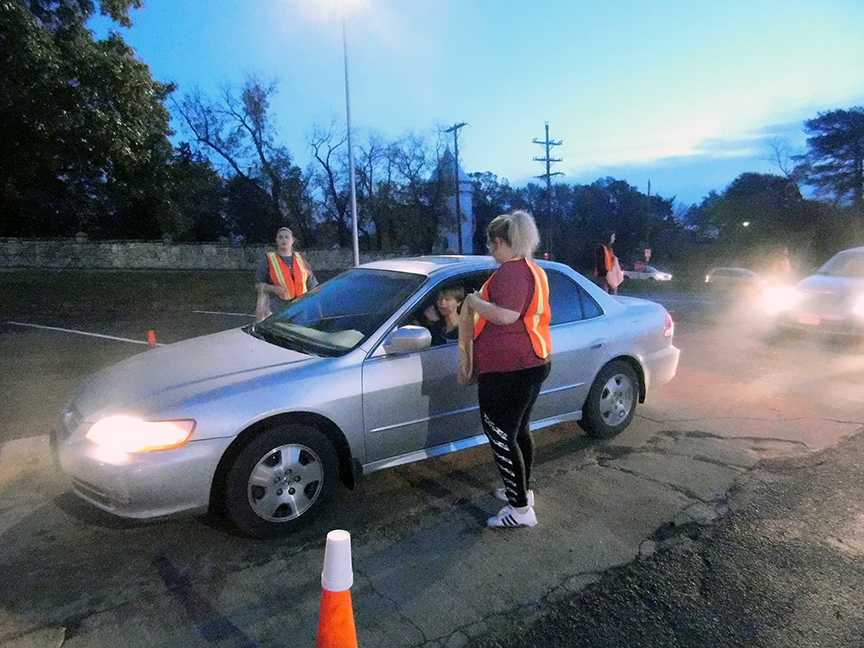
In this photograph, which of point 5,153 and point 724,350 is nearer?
point 724,350

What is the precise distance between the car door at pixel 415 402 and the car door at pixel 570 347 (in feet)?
2.34

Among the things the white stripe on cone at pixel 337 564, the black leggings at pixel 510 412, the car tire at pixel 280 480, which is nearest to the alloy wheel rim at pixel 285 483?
the car tire at pixel 280 480

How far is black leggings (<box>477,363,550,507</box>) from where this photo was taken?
3305 millimetres

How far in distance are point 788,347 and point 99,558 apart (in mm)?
9491

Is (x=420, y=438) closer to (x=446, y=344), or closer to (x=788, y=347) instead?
(x=446, y=344)

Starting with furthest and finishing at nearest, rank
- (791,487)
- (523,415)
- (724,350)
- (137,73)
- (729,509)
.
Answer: (137,73), (724,350), (791,487), (729,509), (523,415)

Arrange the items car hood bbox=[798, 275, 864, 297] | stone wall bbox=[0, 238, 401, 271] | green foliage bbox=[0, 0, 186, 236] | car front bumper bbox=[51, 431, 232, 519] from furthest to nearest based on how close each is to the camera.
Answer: stone wall bbox=[0, 238, 401, 271]
green foliage bbox=[0, 0, 186, 236]
car hood bbox=[798, 275, 864, 297]
car front bumper bbox=[51, 431, 232, 519]

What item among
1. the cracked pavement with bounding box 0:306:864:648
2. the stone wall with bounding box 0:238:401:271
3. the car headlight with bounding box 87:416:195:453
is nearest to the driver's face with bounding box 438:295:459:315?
the cracked pavement with bounding box 0:306:864:648

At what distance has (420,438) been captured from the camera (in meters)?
3.88

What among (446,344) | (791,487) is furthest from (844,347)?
(446,344)

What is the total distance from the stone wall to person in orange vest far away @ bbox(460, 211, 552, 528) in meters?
28.2

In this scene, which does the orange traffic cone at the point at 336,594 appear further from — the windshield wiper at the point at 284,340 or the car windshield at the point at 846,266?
the car windshield at the point at 846,266

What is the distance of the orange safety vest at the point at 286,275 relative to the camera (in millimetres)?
6199

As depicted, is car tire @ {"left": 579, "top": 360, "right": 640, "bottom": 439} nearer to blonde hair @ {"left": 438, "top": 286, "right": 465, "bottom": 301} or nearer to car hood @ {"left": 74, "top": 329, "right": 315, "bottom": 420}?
blonde hair @ {"left": 438, "top": 286, "right": 465, "bottom": 301}
